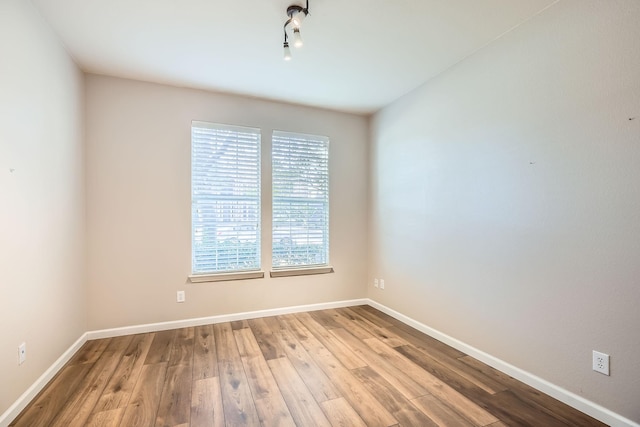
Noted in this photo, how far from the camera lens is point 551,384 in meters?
2.01

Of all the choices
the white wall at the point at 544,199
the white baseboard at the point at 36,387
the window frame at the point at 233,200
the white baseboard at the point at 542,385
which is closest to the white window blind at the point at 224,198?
the window frame at the point at 233,200

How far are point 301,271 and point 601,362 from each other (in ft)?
9.18

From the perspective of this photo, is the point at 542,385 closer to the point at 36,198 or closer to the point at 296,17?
the point at 296,17

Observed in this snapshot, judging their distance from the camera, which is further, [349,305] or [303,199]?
[349,305]

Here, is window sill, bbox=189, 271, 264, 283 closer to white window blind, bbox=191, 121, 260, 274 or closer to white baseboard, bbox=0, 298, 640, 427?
white window blind, bbox=191, 121, 260, 274

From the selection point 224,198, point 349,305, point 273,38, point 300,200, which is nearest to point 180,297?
point 224,198

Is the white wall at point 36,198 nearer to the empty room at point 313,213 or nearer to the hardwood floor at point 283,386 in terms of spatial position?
the empty room at point 313,213

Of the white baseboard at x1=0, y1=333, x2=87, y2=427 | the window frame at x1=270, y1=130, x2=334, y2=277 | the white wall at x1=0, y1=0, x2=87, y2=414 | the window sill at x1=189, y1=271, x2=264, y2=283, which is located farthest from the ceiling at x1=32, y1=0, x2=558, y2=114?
the white baseboard at x1=0, y1=333, x2=87, y2=427

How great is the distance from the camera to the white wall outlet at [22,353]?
Answer: 1853 millimetres

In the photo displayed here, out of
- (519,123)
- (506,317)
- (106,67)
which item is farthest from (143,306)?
(519,123)

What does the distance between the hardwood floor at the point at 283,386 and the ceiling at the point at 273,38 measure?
2.65 metres

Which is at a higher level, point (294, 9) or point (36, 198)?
point (294, 9)

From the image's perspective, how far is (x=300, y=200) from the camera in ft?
12.5

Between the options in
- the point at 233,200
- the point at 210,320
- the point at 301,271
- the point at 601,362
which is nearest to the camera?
the point at 601,362
